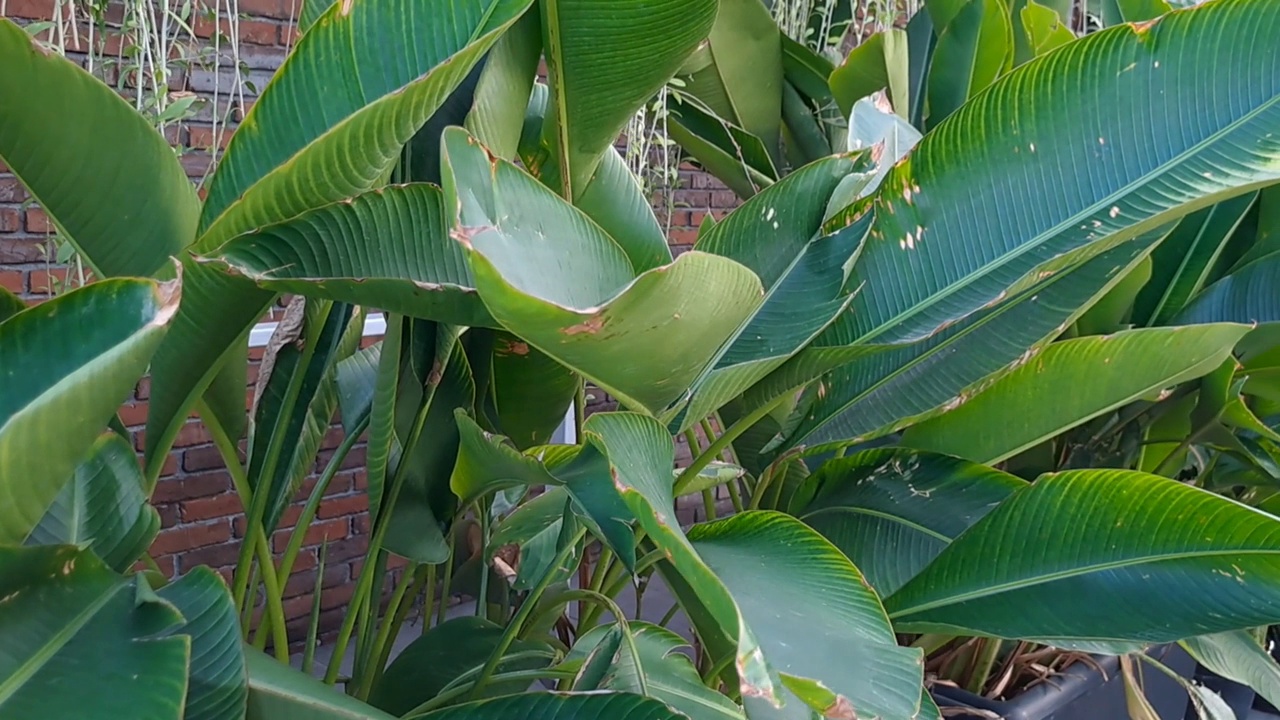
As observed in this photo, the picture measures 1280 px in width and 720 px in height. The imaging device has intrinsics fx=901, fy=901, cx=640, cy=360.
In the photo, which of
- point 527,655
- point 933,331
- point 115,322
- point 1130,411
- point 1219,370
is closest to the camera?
point 115,322

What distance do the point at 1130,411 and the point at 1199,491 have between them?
433mm

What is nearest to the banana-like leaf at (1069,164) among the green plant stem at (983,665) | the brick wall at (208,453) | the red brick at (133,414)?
the green plant stem at (983,665)

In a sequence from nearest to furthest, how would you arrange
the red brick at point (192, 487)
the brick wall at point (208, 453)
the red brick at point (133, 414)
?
the brick wall at point (208, 453)
the red brick at point (133, 414)
the red brick at point (192, 487)

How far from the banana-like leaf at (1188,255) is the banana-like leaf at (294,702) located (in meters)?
0.83

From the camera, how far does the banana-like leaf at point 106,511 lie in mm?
452

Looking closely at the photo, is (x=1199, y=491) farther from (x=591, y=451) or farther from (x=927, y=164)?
(x=591, y=451)

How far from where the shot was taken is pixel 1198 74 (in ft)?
1.55

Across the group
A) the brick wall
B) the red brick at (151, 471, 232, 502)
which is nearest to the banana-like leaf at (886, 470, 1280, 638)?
the brick wall

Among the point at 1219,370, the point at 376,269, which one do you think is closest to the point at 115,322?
the point at 376,269

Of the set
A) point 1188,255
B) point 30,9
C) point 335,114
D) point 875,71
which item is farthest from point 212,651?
point 30,9

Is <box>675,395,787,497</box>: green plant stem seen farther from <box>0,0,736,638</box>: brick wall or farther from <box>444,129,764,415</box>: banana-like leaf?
<box>0,0,736,638</box>: brick wall

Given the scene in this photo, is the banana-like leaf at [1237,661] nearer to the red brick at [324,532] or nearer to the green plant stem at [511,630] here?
the green plant stem at [511,630]

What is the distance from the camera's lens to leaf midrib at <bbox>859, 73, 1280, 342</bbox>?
45 cm

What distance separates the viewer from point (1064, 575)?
53 centimetres
